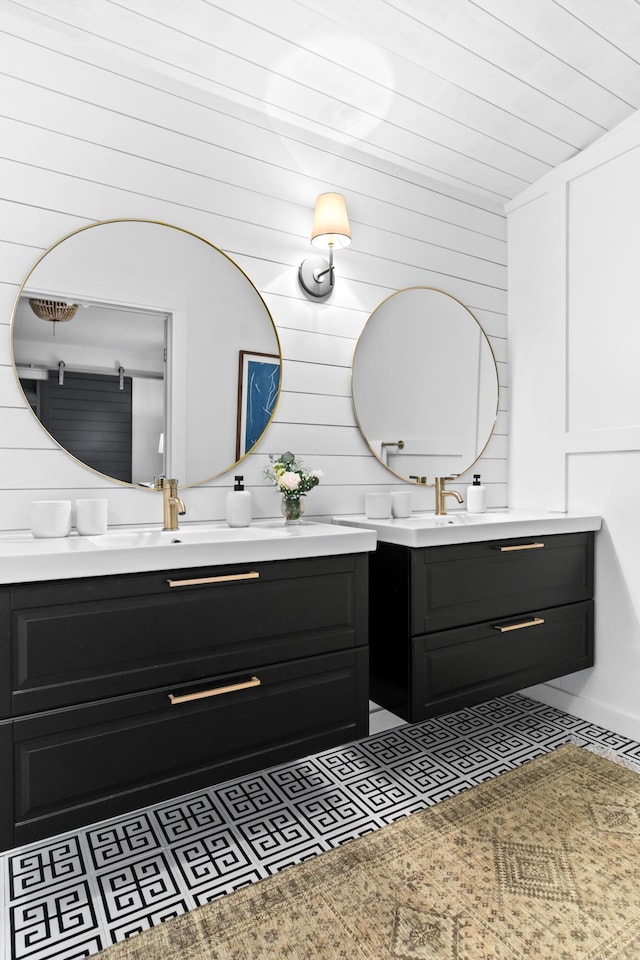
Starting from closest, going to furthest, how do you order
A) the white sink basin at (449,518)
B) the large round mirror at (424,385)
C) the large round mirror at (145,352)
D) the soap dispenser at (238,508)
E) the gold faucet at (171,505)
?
the large round mirror at (145,352) < the gold faucet at (171,505) < the soap dispenser at (238,508) < the white sink basin at (449,518) < the large round mirror at (424,385)

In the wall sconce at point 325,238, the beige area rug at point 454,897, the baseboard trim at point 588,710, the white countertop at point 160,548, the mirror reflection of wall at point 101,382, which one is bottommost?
the beige area rug at point 454,897

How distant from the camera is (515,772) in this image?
205 centimetres

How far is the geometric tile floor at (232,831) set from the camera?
4.55 ft

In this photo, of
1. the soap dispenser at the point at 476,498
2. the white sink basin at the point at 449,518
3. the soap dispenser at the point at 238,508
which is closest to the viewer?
the soap dispenser at the point at 238,508

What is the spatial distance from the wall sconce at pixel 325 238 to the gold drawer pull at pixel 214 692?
4.78ft

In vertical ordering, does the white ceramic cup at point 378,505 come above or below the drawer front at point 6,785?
above

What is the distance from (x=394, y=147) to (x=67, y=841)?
2.71 metres

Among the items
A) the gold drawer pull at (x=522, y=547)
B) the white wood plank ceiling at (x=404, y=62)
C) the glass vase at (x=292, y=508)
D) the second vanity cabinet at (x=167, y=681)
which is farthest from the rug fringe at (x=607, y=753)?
the white wood plank ceiling at (x=404, y=62)

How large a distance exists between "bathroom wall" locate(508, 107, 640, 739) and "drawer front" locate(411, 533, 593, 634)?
177 millimetres

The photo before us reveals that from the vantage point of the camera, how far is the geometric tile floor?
1388 mm

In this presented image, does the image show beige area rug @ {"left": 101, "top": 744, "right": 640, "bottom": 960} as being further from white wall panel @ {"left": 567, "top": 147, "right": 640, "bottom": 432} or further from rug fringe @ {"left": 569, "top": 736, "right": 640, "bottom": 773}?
white wall panel @ {"left": 567, "top": 147, "right": 640, "bottom": 432}

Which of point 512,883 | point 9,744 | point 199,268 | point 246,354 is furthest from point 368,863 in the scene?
point 199,268

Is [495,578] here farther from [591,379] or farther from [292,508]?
[591,379]

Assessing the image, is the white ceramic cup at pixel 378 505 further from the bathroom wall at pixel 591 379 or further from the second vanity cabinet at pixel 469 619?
the bathroom wall at pixel 591 379
